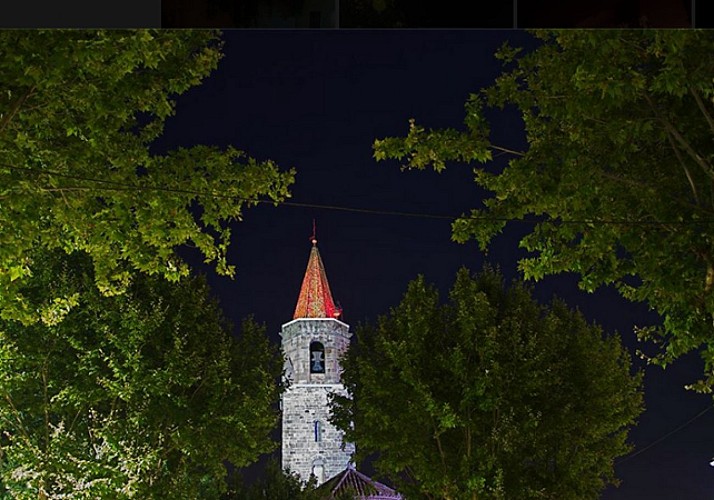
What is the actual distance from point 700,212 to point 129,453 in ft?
37.3

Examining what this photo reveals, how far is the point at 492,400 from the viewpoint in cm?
1953

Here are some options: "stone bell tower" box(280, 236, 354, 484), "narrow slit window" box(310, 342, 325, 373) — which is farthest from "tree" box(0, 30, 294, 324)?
"narrow slit window" box(310, 342, 325, 373)

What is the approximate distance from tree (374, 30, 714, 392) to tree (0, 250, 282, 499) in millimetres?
9226

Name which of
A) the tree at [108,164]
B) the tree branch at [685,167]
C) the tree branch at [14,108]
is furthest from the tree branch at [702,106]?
the tree branch at [14,108]

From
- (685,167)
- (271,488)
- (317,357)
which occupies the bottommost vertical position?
(685,167)

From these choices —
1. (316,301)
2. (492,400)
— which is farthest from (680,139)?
(316,301)

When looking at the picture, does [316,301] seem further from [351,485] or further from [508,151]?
[508,151]

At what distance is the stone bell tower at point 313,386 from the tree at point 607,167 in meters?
35.8

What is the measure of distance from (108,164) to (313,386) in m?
38.8

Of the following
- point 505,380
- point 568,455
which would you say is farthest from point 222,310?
point 568,455

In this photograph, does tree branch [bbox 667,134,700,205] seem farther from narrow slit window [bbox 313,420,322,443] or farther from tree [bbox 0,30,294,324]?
narrow slit window [bbox 313,420,322,443]

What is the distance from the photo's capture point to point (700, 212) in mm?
10812

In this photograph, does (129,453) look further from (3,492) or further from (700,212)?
(700,212)

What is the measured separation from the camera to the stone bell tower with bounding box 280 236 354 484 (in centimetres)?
4875
